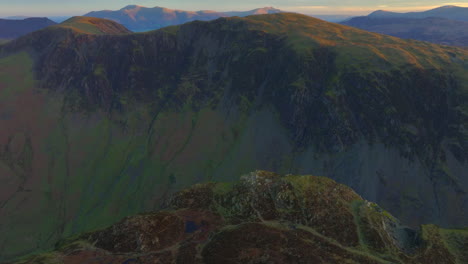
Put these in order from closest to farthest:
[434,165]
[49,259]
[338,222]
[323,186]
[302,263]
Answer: [302,263] → [49,259] → [338,222] → [323,186] → [434,165]

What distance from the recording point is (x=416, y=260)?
265ft

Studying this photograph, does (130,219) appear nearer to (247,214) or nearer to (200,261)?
(200,261)

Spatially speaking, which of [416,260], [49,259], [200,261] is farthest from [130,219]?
[416,260]

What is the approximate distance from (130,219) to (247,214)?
38.9 m

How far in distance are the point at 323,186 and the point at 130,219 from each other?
6934 cm

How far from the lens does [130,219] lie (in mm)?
89562

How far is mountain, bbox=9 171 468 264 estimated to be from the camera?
75.9 m

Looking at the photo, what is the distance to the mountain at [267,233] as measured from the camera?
249 ft

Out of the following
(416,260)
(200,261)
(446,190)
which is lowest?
(446,190)

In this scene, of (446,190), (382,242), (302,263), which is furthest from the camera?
(446,190)

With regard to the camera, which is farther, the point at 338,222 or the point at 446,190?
the point at 446,190

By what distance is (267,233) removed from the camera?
267 feet

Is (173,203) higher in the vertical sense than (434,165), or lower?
higher

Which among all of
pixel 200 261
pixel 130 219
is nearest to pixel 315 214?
pixel 200 261
